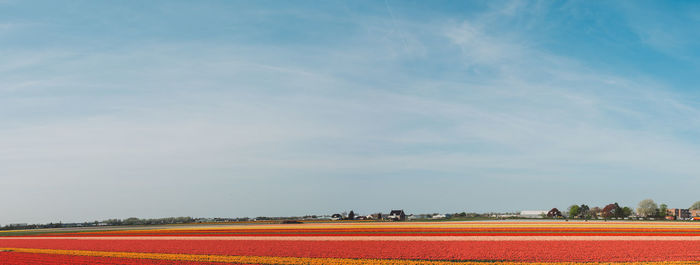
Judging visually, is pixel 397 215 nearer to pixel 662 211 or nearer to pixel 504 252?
pixel 662 211

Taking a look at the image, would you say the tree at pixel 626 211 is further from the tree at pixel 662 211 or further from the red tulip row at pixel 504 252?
the red tulip row at pixel 504 252

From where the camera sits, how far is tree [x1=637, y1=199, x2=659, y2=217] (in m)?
179

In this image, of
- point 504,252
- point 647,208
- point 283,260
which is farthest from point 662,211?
point 283,260

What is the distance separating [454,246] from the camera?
3769 cm

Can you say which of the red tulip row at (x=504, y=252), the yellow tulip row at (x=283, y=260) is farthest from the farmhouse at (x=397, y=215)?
the yellow tulip row at (x=283, y=260)

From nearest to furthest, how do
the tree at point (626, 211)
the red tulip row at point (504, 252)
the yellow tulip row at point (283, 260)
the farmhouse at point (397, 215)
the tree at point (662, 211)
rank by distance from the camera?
1. the yellow tulip row at point (283, 260)
2. the red tulip row at point (504, 252)
3. the farmhouse at point (397, 215)
4. the tree at point (662, 211)
5. the tree at point (626, 211)

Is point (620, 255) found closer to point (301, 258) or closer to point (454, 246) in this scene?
point (454, 246)

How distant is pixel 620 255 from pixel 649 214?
570 feet

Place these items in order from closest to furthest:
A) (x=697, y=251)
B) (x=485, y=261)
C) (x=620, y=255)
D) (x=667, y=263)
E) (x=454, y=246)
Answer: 1. (x=667, y=263)
2. (x=485, y=261)
3. (x=620, y=255)
4. (x=697, y=251)
5. (x=454, y=246)

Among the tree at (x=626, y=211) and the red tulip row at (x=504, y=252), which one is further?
the tree at (x=626, y=211)

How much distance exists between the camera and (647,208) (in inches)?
7111

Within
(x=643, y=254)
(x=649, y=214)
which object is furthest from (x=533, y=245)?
(x=649, y=214)

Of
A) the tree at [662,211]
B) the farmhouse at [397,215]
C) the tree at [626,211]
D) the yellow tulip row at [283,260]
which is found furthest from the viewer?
the tree at [626,211]

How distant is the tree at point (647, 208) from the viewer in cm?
17888
